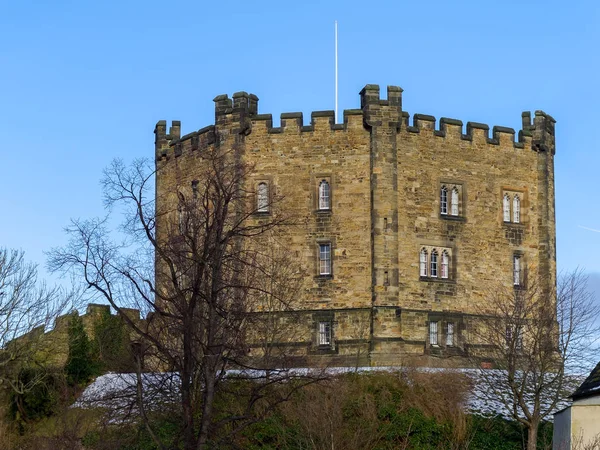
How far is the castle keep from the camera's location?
49.0m

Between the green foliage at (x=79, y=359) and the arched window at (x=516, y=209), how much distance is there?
17832mm

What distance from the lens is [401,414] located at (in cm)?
3797

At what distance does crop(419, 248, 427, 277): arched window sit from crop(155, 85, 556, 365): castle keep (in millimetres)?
39

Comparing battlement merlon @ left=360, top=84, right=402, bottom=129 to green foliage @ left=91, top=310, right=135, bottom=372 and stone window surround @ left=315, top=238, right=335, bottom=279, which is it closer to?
stone window surround @ left=315, top=238, right=335, bottom=279

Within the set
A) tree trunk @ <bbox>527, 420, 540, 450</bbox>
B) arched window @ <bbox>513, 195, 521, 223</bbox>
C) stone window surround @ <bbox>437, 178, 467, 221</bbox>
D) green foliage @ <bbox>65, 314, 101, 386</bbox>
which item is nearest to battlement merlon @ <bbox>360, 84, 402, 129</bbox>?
stone window surround @ <bbox>437, 178, 467, 221</bbox>

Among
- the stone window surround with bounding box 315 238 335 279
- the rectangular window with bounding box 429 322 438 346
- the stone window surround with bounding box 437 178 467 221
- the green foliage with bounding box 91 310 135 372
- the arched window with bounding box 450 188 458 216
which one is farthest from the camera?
the arched window with bounding box 450 188 458 216

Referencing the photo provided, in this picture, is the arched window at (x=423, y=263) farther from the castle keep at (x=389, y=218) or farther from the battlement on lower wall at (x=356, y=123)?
the battlement on lower wall at (x=356, y=123)

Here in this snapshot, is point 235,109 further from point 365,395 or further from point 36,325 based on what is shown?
point 365,395

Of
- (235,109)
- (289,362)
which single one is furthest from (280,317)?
(235,109)

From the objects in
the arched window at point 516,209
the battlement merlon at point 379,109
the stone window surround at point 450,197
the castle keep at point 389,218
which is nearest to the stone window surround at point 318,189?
the castle keep at point 389,218

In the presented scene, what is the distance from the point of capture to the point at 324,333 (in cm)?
4934

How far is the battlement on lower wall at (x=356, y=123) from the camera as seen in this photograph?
164ft

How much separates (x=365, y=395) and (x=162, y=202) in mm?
18431

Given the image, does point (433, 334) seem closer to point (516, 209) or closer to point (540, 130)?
point (516, 209)
